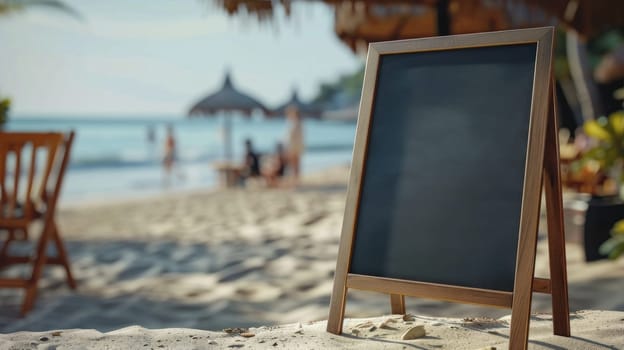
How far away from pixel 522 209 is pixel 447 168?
25 cm

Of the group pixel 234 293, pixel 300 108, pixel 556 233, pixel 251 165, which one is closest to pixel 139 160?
pixel 300 108

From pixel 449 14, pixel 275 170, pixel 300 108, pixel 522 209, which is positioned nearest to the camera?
pixel 522 209

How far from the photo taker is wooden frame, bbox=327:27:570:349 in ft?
4.65

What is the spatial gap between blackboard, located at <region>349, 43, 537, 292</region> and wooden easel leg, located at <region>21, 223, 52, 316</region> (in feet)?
7.83

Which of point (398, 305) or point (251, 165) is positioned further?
point (251, 165)

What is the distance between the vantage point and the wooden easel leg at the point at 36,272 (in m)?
3.28

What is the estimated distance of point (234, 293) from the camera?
3531 millimetres

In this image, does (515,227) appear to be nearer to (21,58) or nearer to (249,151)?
(249,151)

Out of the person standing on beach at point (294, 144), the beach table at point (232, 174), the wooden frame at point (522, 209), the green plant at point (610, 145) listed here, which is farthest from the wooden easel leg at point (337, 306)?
the beach table at point (232, 174)

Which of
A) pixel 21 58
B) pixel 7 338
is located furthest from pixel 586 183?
pixel 21 58

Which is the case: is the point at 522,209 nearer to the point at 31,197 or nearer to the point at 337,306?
the point at 337,306

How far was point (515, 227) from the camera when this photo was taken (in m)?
1.49

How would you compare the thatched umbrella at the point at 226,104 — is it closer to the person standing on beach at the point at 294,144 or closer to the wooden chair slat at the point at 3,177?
the person standing on beach at the point at 294,144

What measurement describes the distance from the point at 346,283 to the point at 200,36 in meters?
80.4
